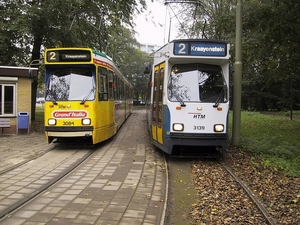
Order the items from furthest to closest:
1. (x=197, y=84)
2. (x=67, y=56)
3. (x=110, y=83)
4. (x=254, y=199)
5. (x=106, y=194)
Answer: (x=110, y=83) < (x=67, y=56) < (x=197, y=84) < (x=106, y=194) < (x=254, y=199)

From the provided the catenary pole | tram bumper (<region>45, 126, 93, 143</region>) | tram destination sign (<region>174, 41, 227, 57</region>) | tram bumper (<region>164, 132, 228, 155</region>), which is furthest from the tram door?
the catenary pole

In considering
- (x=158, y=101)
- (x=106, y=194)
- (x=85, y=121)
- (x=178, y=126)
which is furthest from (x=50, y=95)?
(x=106, y=194)

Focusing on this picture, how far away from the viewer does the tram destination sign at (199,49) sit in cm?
889

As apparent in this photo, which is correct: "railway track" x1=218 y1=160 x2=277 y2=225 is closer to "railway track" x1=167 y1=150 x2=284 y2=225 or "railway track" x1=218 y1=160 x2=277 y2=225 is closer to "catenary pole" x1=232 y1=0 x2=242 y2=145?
"railway track" x1=167 y1=150 x2=284 y2=225

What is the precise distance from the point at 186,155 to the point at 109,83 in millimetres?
4733

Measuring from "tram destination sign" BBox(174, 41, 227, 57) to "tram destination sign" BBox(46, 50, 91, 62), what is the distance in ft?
11.0

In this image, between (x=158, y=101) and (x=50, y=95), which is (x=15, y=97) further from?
(x=158, y=101)

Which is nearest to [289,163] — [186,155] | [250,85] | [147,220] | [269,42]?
[186,155]

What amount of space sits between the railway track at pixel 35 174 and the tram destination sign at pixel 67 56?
2994mm

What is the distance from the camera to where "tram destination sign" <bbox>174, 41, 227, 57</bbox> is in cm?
889

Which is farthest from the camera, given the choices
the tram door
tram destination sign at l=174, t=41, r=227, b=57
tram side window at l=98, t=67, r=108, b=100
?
tram side window at l=98, t=67, r=108, b=100

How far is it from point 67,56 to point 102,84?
153 centimetres

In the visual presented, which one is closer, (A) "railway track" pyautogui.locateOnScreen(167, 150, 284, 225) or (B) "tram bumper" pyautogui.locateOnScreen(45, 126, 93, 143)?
(A) "railway track" pyautogui.locateOnScreen(167, 150, 284, 225)

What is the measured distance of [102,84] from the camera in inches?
450
